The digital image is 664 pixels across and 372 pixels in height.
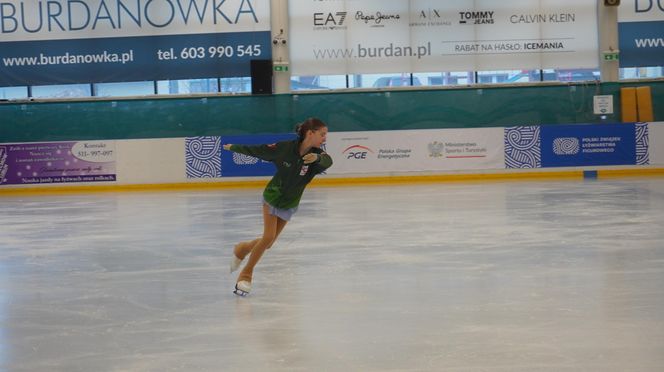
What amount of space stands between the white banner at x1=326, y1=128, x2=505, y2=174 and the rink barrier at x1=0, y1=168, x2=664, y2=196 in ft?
0.75

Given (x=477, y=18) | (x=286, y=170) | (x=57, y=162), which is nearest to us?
(x=286, y=170)

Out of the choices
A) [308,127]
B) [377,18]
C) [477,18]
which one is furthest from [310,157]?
[477,18]

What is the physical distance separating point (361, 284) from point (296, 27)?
1797cm

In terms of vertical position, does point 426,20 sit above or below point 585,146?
above

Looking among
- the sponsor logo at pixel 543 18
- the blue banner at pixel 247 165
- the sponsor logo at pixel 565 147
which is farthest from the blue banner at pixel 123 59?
the sponsor logo at pixel 565 147

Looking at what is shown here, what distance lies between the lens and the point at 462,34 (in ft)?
80.8

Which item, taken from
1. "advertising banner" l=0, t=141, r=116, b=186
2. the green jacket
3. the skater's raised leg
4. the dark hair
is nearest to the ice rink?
the skater's raised leg

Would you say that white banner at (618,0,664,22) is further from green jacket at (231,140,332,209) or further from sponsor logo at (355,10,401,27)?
green jacket at (231,140,332,209)

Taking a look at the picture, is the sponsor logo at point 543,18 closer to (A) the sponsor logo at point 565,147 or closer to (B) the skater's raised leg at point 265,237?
(A) the sponsor logo at point 565,147

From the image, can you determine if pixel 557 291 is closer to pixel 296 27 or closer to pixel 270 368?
pixel 270 368

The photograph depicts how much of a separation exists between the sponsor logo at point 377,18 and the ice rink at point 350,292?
36.8 feet

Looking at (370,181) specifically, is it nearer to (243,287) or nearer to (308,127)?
(243,287)

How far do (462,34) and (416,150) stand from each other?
159 inches

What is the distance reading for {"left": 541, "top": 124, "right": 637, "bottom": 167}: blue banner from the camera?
22.6 meters
